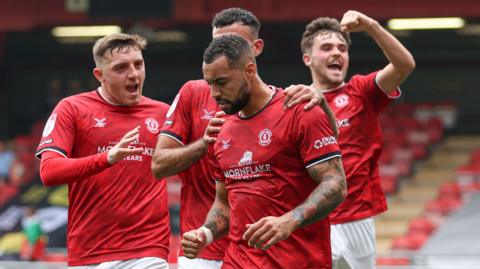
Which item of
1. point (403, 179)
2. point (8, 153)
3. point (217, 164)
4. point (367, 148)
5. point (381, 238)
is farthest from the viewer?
point (8, 153)

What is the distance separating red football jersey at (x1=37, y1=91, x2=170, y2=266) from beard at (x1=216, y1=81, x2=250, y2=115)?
4.56 ft

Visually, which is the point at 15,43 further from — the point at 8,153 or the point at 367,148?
the point at 367,148

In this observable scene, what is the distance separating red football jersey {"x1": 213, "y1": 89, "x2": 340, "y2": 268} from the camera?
207 inches

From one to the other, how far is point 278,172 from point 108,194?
61.8 inches

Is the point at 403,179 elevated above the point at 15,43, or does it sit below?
below

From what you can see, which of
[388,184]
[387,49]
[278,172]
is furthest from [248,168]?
[388,184]

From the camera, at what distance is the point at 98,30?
19953 mm

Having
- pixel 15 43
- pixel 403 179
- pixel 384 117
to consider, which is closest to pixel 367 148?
pixel 403 179

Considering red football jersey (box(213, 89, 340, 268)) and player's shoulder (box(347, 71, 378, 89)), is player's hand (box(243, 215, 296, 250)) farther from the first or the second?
player's shoulder (box(347, 71, 378, 89))

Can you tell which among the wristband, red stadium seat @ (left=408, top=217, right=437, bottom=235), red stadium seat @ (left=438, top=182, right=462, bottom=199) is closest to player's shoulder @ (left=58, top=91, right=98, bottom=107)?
the wristband

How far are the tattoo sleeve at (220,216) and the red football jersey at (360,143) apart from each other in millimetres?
1614

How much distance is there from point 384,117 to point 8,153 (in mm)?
7056

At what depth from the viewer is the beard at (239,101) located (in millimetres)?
5332

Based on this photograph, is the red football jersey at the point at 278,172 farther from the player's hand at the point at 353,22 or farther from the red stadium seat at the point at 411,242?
the red stadium seat at the point at 411,242
